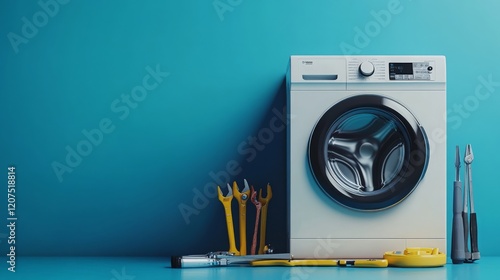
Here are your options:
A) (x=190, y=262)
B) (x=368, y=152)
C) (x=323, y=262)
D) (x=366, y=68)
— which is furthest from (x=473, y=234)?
(x=190, y=262)

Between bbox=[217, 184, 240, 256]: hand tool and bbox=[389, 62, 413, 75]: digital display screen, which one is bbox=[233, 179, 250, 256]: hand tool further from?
bbox=[389, 62, 413, 75]: digital display screen

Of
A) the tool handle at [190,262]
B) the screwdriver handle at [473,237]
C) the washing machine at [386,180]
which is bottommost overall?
the tool handle at [190,262]

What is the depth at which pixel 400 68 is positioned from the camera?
315cm

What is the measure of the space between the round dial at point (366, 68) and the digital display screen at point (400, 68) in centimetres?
9

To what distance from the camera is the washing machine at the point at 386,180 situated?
10.1ft

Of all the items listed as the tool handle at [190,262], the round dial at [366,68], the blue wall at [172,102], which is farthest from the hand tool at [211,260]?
the round dial at [366,68]

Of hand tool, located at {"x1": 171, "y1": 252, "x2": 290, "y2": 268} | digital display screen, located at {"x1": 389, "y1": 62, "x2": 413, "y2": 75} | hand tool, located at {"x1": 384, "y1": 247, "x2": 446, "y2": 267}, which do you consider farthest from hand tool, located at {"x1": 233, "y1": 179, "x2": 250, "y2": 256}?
digital display screen, located at {"x1": 389, "y1": 62, "x2": 413, "y2": 75}

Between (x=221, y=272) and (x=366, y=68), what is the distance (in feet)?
3.49

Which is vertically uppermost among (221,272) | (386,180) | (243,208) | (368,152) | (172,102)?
(172,102)

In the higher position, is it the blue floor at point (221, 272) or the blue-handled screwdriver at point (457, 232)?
the blue-handled screwdriver at point (457, 232)

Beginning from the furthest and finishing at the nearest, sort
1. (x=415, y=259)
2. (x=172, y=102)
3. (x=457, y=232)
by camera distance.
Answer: (x=172, y=102)
(x=457, y=232)
(x=415, y=259)

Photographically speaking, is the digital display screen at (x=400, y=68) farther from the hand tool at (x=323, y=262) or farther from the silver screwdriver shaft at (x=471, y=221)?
the hand tool at (x=323, y=262)

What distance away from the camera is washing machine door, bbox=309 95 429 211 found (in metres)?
3.07

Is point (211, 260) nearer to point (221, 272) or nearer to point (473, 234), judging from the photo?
point (221, 272)
